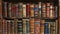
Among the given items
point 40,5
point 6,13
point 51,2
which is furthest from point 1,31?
point 51,2

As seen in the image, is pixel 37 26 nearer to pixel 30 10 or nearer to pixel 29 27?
pixel 29 27

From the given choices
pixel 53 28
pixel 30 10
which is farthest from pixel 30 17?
pixel 53 28

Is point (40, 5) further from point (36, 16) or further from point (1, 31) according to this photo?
point (1, 31)

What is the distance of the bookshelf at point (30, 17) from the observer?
183 cm

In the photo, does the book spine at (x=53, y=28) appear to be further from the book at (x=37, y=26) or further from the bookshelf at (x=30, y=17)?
the book at (x=37, y=26)

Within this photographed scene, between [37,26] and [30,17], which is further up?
[30,17]

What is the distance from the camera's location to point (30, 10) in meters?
1.86

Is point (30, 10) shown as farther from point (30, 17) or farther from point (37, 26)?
point (37, 26)

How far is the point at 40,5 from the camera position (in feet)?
6.09

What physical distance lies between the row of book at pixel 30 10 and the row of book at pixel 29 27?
0.07m

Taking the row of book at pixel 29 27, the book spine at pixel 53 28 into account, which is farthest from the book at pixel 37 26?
the book spine at pixel 53 28

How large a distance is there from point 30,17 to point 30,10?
3.3 inches

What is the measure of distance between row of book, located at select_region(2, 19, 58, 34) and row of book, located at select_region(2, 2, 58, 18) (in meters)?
0.07

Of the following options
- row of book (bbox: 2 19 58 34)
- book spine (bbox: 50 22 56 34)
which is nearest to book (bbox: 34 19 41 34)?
row of book (bbox: 2 19 58 34)
